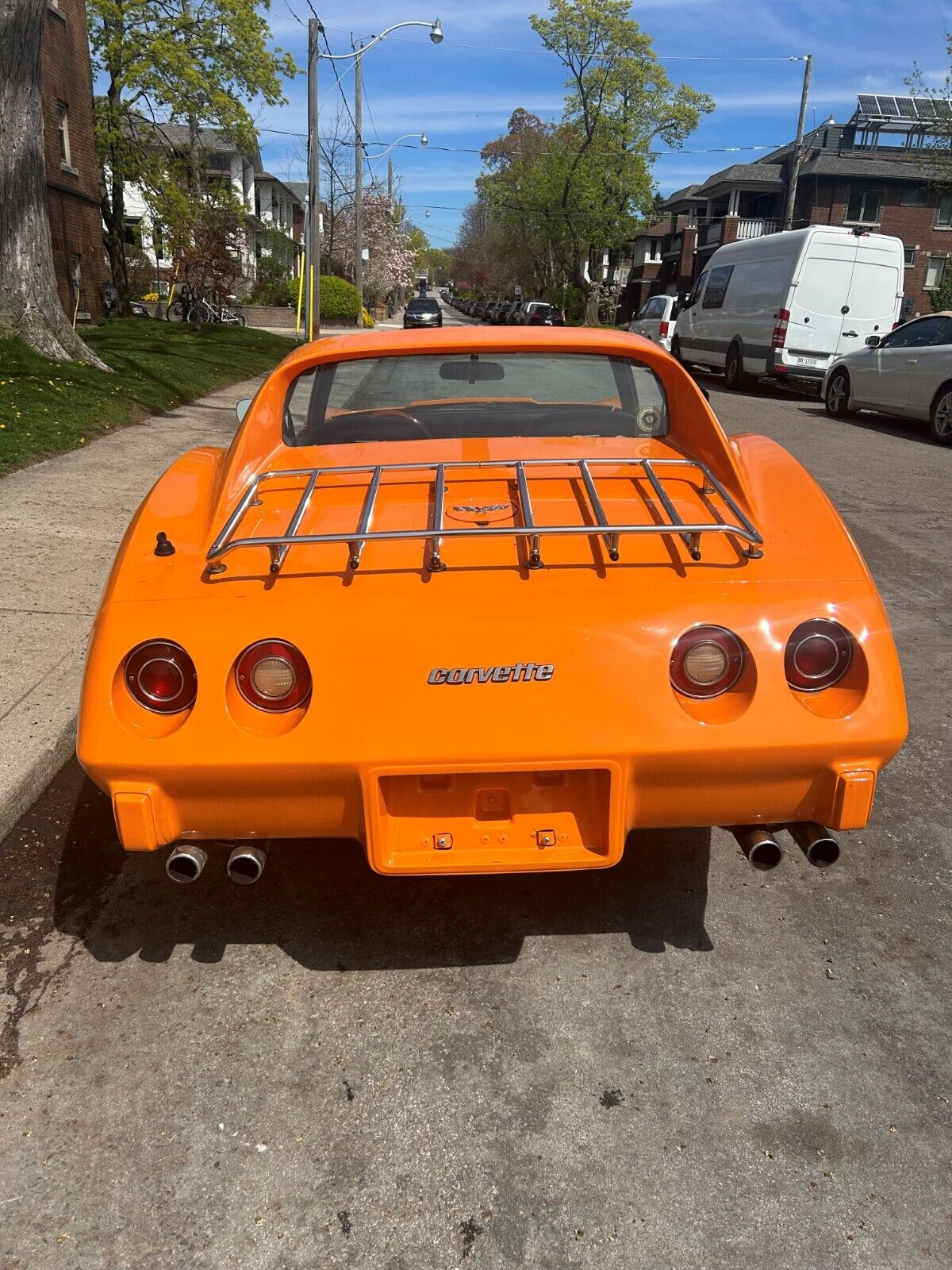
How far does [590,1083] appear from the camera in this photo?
2346 millimetres

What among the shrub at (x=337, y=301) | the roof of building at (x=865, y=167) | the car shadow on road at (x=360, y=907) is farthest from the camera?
the roof of building at (x=865, y=167)

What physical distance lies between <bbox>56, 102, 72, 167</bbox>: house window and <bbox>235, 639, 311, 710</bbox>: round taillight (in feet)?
84.9

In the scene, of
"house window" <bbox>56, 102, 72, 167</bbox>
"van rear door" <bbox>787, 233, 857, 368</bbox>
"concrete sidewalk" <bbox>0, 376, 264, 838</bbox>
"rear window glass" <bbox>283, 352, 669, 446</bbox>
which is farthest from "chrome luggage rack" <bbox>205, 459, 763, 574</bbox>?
"house window" <bbox>56, 102, 72, 167</bbox>

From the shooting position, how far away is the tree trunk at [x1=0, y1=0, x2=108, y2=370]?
451 inches

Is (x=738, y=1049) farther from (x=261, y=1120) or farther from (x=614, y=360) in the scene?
(x=614, y=360)

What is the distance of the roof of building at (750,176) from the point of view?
55438 millimetres

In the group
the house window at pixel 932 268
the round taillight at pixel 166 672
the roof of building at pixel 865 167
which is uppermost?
the roof of building at pixel 865 167

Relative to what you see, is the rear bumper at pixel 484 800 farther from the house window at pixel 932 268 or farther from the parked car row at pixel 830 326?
the house window at pixel 932 268

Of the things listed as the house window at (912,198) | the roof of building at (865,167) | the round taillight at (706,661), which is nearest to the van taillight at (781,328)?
the round taillight at (706,661)

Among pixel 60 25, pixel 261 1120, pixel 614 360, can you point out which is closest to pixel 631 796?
pixel 261 1120

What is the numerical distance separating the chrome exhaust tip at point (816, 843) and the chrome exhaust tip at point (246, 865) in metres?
1.33

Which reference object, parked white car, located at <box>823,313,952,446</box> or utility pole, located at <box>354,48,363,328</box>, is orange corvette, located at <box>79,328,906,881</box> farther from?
utility pole, located at <box>354,48,363,328</box>

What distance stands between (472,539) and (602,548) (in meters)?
0.34

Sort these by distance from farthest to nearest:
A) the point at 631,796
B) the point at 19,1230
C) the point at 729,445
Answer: the point at 729,445 < the point at 631,796 < the point at 19,1230
